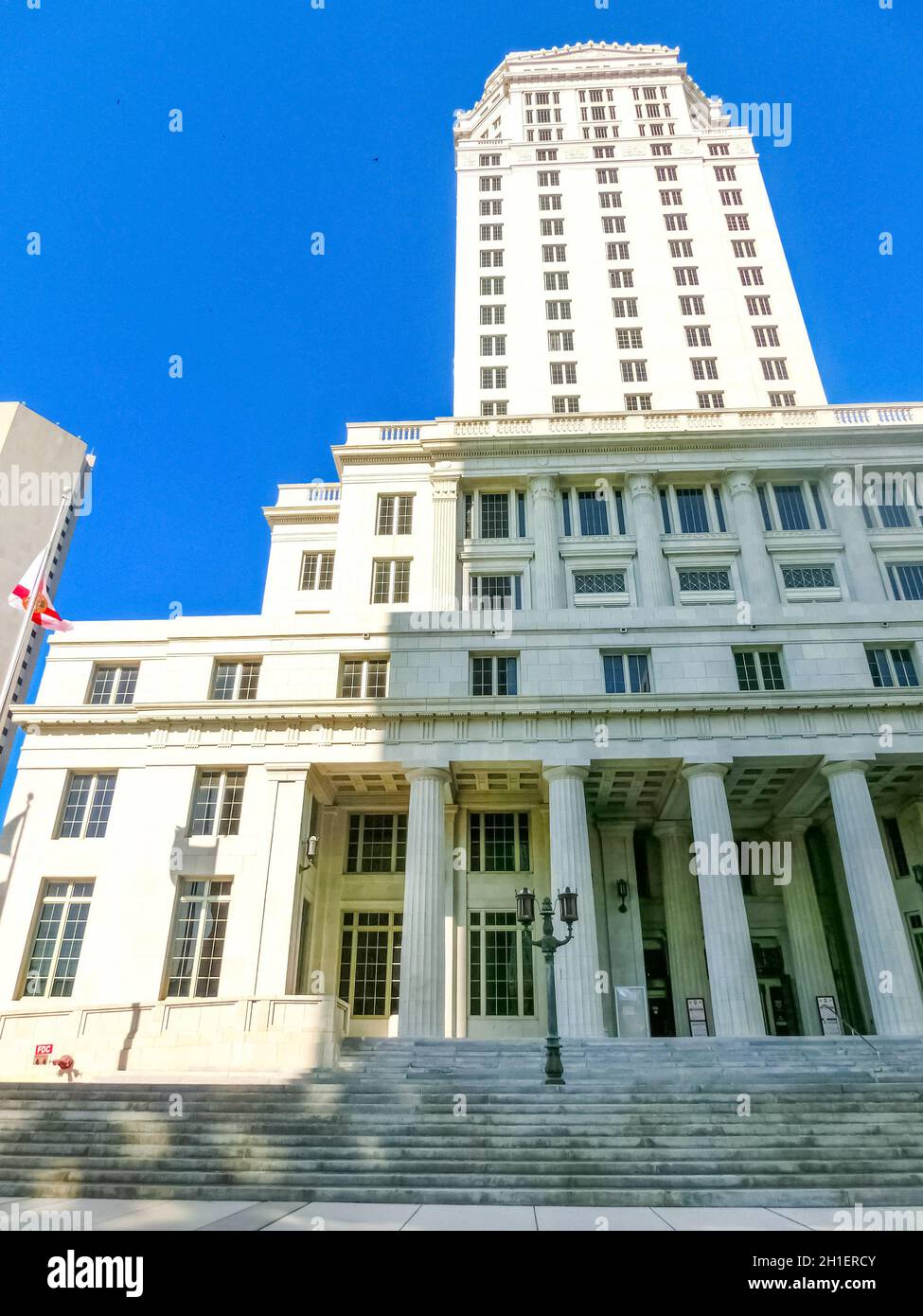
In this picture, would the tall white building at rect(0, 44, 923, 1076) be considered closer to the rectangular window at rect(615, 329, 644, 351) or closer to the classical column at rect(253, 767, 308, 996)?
the classical column at rect(253, 767, 308, 996)

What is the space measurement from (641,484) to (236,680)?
19.2 meters

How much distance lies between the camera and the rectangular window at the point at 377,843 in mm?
33000

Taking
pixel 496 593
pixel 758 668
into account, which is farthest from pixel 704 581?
pixel 496 593

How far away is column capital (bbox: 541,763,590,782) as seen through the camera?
28734 millimetres

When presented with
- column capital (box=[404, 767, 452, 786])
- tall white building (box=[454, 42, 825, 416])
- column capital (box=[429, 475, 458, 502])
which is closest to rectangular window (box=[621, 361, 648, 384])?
tall white building (box=[454, 42, 825, 416])

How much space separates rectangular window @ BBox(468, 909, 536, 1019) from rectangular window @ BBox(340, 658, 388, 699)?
9.25 m

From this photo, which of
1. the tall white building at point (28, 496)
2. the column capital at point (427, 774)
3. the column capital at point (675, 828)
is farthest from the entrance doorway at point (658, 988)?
the tall white building at point (28, 496)

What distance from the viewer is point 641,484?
36500 millimetres

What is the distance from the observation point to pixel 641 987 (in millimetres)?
29203

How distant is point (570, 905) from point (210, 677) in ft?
57.8

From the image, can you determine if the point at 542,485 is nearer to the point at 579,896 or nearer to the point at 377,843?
the point at 377,843

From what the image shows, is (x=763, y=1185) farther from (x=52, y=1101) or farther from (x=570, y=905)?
(x=52, y=1101)

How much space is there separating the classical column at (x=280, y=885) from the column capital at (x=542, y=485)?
1622 cm
